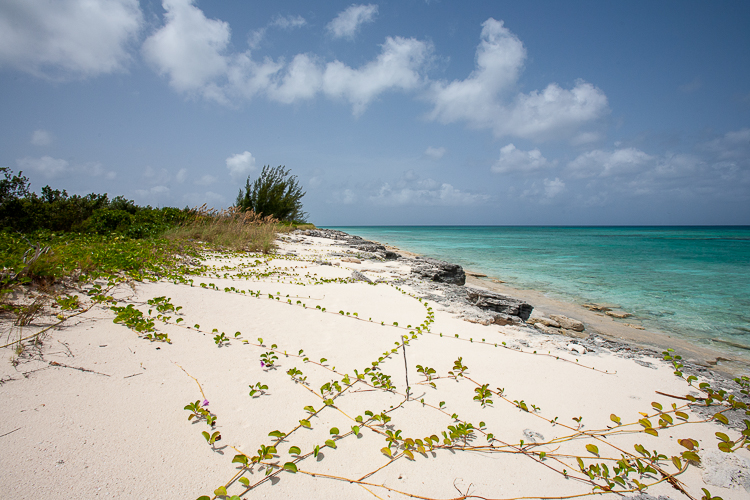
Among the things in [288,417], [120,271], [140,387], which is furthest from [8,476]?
[120,271]

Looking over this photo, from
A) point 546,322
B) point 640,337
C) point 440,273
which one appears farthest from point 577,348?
point 440,273

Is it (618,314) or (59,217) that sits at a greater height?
(59,217)

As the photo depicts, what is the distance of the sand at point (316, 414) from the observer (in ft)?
5.56

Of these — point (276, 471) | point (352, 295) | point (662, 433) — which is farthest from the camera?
point (352, 295)

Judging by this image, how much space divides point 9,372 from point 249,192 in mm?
21612

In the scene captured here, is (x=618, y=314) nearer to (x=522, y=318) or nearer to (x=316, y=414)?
(x=522, y=318)

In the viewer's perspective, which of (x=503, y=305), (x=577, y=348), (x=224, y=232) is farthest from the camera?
(x=224, y=232)

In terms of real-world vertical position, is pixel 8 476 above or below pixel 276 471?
above

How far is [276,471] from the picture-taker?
5.70 feet

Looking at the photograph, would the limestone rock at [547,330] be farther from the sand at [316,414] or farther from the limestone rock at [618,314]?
the limestone rock at [618,314]

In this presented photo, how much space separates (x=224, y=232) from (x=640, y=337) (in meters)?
11.8

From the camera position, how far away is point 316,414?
226cm

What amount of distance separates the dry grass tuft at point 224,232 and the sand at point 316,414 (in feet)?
20.5

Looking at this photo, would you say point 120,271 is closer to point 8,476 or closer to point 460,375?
point 8,476
